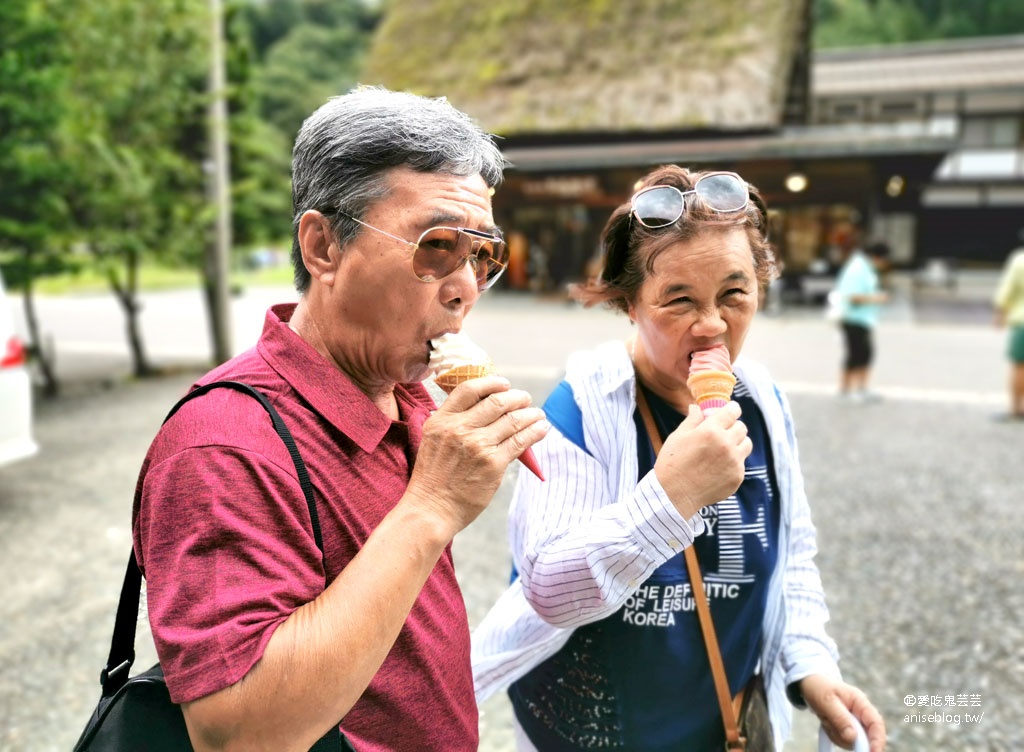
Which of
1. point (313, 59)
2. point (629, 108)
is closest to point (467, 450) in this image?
point (629, 108)

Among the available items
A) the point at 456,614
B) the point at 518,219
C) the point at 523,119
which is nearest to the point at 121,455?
the point at 456,614

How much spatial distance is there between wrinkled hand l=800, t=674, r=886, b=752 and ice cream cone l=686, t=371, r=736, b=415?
70 centimetres

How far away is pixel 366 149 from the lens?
119cm

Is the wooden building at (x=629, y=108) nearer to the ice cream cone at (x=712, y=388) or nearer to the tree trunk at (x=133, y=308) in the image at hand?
the tree trunk at (x=133, y=308)

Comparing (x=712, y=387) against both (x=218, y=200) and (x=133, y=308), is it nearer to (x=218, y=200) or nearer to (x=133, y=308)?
(x=218, y=200)

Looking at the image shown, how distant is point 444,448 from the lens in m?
1.13

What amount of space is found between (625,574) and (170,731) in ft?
→ 2.45

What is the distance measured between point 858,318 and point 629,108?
1309 centimetres

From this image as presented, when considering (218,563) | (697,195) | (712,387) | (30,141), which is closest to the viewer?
(218,563)

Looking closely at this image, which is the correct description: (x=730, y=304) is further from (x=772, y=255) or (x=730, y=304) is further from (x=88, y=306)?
(x=88, y=306)

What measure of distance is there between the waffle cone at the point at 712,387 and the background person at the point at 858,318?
8.03 m

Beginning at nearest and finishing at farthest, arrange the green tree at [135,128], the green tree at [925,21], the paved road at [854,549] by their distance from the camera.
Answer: the paved road at [854,549] < the green tree at [135,128] < the green tree at [925,21]

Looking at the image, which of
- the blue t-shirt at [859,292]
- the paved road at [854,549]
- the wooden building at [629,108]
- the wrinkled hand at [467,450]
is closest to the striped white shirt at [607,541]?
the wrinkled hand at [467,450]

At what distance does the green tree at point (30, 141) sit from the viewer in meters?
7.71
